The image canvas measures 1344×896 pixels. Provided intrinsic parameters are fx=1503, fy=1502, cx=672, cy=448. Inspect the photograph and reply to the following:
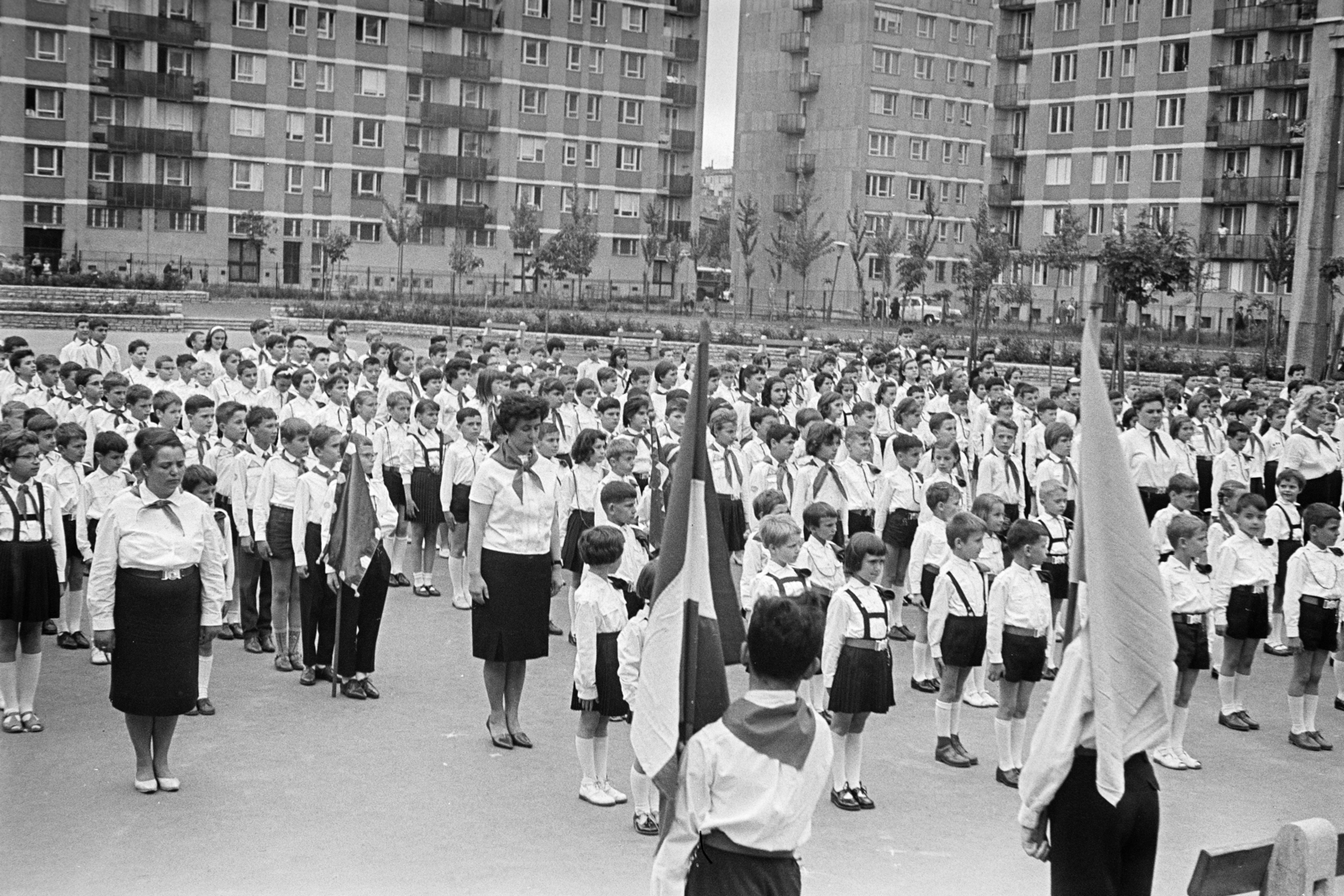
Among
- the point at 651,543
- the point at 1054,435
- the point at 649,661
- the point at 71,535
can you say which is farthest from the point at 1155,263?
the point at 649,661

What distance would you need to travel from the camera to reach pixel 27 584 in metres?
9.30

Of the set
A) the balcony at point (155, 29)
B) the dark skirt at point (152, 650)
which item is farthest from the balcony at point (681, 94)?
the dark skirt at point (152, 650)

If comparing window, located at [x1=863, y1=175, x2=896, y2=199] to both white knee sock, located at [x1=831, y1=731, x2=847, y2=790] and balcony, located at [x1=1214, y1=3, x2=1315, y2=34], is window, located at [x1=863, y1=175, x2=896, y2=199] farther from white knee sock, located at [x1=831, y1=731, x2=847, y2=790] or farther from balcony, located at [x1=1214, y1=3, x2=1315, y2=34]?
white knee sock, located at [x1=831, y1=731, x2=847, y2=790]

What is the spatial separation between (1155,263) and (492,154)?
5337 centimetres

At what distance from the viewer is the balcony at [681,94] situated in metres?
82.5

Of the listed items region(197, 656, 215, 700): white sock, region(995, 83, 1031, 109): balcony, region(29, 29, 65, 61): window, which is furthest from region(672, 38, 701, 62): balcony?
region(197, 656, 215, 700): white sock

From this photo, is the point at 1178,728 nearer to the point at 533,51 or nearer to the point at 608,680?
the point at 608,680

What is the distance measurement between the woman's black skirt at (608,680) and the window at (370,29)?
228ft

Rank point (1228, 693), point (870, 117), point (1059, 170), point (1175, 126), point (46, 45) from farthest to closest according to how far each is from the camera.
A: point (870, 117) < point (1059, 170) < point (1175, 126) < point (46, 45) < point (1228, 693)

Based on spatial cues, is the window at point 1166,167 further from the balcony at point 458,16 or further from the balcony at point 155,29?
the balcony at point 155,29

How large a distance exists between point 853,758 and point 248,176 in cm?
6745

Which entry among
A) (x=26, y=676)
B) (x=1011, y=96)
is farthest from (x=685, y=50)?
(x=26, y=676)

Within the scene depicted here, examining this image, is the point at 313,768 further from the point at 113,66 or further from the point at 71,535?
the point at 113,66

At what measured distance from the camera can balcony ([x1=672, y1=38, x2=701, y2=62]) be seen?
8269 cm
